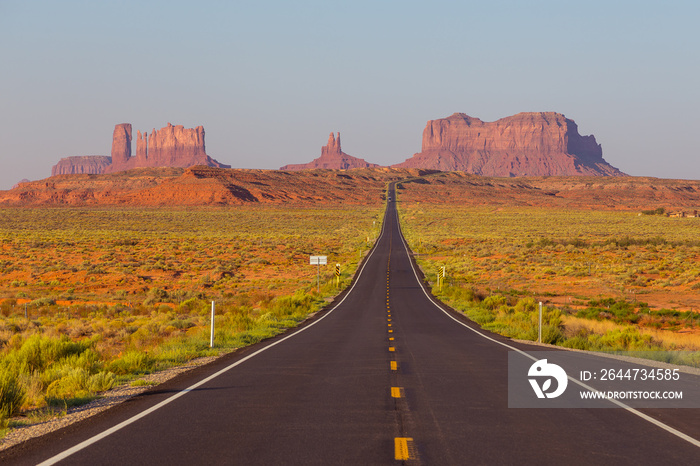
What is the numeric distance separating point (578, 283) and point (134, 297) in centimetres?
3000

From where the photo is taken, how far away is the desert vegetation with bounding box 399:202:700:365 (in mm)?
21125

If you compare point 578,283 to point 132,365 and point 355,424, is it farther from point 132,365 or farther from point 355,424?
point 355,424

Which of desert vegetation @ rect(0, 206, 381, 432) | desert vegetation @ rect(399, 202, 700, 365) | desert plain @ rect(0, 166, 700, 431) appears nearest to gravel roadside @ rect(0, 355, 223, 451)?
desert plain @ rect(0, 166, 700, 431)

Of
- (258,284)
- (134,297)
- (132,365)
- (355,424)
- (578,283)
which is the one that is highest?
(355,424)

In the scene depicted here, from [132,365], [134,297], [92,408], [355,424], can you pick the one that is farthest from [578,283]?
[92,408]

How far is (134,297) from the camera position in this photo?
35.8m

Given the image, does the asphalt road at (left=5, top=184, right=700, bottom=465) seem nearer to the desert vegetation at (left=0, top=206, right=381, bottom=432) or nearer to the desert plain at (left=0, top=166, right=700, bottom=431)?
the desert plain at (left=0, top=166, right=700, bottom=431)

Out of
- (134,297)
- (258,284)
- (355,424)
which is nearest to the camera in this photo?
(355,424)

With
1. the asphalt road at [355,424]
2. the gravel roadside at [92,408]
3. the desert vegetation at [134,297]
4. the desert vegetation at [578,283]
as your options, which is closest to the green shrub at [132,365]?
the desert vegetation at [134,297]

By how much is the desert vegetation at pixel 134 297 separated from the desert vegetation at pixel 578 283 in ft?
28.3

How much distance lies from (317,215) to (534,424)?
425 ft

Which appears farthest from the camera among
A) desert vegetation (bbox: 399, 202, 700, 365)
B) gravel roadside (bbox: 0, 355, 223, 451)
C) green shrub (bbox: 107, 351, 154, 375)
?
desert vegetation (bbox: 399, 202, 700, 365)

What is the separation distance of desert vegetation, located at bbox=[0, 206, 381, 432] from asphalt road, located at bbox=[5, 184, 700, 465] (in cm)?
163

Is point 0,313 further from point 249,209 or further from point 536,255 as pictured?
point 249,209
